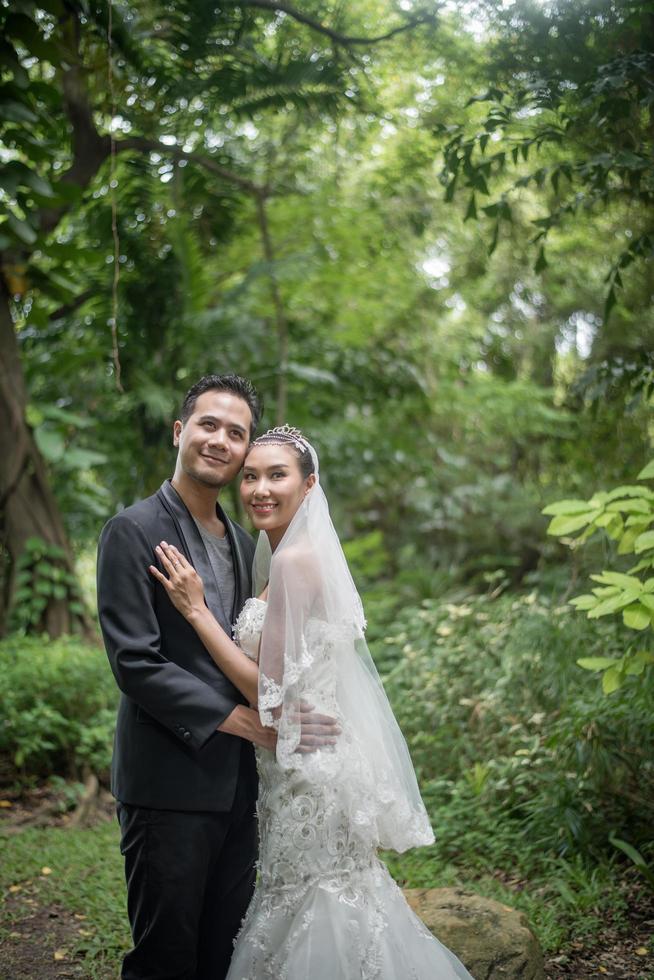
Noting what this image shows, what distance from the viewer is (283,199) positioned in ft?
29.1

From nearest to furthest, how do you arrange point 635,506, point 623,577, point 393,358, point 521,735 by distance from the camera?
point 623,577, point 635,506, point 521,735, point 393,358

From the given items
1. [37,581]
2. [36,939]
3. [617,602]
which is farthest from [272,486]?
[37,581]

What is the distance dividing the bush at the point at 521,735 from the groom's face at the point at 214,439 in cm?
239

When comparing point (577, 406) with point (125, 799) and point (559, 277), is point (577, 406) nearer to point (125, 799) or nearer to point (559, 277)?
point (559, 277)

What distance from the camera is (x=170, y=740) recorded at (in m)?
2.47

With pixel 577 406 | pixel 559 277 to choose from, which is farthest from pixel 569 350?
pixel 577 406

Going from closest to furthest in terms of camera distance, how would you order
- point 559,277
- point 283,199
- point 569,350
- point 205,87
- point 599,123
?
point 599,123 < point 205,87 < point 283,199 < point 559,277 < point 569,350

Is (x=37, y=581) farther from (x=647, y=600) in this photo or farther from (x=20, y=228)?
(x=647, y=600)

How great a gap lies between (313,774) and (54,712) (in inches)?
134

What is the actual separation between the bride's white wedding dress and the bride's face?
0.28 meters

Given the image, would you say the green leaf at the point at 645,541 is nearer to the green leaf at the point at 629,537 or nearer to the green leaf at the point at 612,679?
the green leaf at the point at 629,537

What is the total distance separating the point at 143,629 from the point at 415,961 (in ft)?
4.16

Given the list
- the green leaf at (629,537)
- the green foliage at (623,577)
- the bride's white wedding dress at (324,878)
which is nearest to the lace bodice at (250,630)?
the bride's white wedding dress at (324,878)

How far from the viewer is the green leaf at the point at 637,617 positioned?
3.11 m
